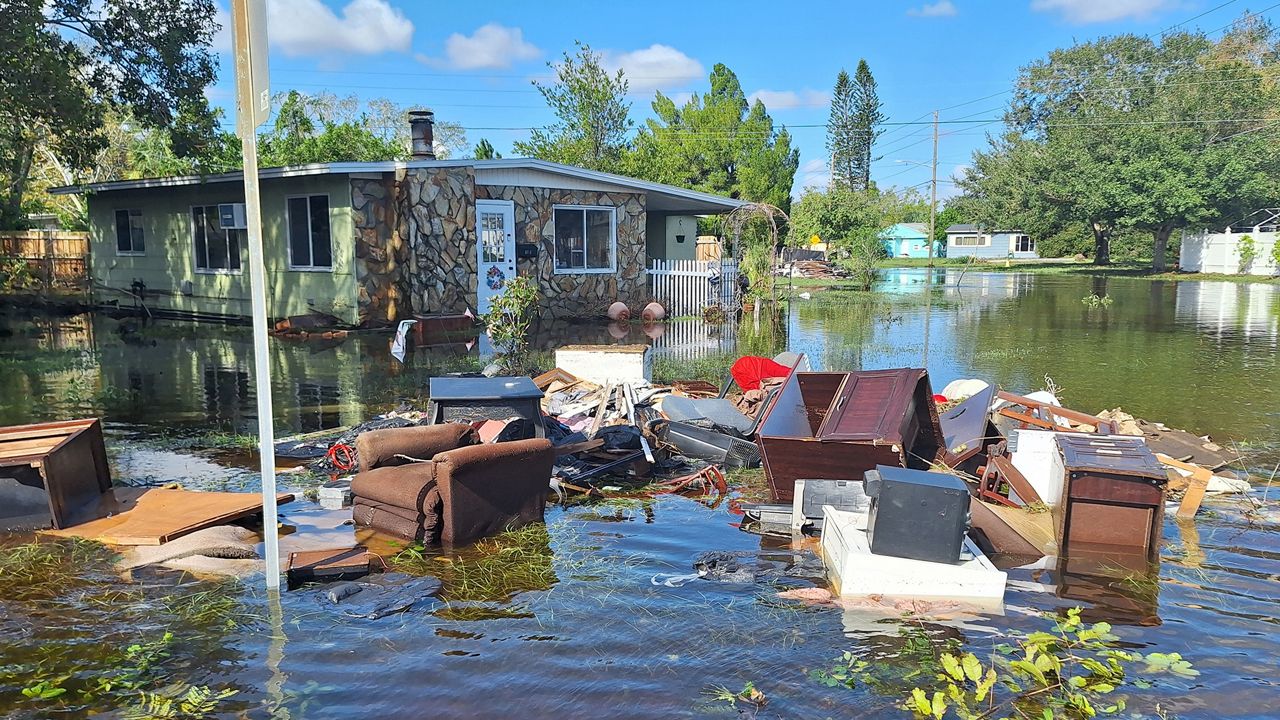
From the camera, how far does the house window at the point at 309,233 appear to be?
18.0m

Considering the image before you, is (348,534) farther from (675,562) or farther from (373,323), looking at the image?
(373,323)

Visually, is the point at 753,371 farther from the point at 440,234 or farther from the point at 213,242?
the point at 213,242

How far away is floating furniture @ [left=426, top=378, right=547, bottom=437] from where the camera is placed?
24.0 ft

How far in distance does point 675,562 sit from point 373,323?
1378 cm

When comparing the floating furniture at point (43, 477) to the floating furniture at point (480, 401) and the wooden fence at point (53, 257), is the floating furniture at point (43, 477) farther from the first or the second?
the wooden fence at point (53, 257)

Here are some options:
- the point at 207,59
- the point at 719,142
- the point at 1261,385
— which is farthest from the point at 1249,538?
the point at 719,142

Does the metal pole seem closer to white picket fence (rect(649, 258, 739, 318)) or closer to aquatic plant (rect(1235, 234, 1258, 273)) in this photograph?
white picket fence (rect(649, 258, 739, 318))

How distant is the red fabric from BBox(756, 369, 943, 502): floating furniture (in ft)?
8.08

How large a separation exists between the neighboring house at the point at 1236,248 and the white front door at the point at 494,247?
3601 cm

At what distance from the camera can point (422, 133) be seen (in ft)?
62.7

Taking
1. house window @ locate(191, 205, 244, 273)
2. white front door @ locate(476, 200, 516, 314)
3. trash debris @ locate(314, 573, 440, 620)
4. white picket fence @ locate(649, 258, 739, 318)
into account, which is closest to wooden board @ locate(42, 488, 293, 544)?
trash debris @ locate(314, 573, 440, 620)

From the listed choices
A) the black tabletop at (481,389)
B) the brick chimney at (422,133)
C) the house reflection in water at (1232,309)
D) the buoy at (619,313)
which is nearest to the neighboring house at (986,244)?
the house reflection in water at (1232,309)

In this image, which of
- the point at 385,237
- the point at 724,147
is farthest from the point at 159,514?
the point at 724,147

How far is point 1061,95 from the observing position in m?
72.3
